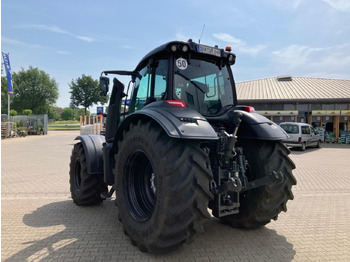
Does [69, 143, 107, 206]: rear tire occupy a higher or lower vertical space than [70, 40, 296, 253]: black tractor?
lower

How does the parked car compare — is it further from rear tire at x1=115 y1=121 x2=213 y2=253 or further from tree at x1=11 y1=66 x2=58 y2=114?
tree at x1=11 y1=66 x2=58 y2=114

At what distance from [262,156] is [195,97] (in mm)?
1190

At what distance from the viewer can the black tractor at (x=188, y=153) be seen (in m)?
2.83

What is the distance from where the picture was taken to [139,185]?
12.5ft

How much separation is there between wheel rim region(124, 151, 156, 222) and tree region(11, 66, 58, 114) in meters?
60.5

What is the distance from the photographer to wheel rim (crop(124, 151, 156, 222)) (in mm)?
3635

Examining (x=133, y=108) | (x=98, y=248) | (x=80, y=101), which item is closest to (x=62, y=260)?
(x=98, y=248)

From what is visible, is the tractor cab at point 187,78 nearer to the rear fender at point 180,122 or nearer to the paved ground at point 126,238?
the rear fender at point 180,122

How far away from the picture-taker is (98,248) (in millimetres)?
3432

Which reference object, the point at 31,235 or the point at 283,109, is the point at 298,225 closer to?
the point at 31,235

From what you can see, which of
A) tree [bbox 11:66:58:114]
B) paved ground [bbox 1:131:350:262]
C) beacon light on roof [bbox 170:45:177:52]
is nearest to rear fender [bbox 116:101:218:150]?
beacon light on roof [bbox 170:45:177:52]

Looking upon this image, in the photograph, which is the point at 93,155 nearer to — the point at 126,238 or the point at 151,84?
the point at 126,238

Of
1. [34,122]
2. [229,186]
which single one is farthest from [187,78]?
[34,122]

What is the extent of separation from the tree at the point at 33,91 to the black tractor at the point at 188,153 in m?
59.9
